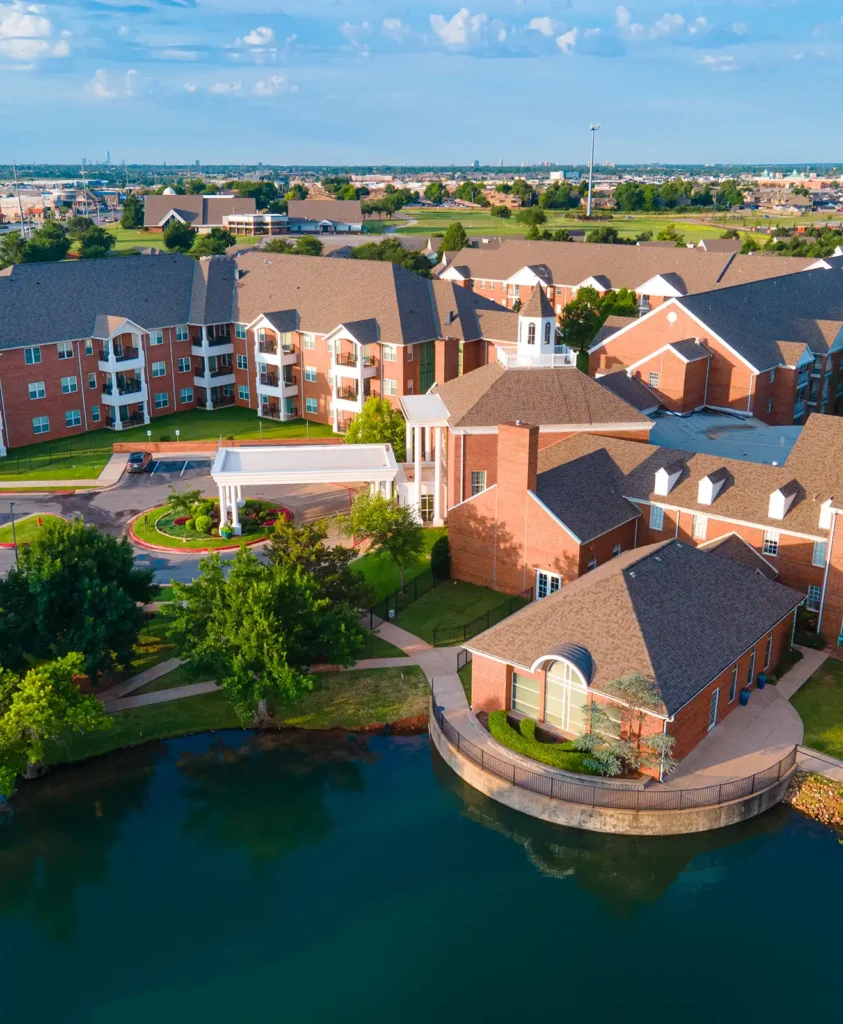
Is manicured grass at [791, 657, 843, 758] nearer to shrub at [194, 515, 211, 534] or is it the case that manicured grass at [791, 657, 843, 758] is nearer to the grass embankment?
the grass embankment

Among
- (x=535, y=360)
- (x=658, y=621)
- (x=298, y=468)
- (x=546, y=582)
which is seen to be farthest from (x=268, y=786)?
(x=535, y=360)

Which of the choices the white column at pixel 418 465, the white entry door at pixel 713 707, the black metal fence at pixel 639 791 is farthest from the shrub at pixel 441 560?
the white entry door at pixel 713 707

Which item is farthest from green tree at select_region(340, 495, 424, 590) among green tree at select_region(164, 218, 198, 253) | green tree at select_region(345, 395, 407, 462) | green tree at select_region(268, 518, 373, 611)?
green tree at select_region(164, 218, 198, 253)

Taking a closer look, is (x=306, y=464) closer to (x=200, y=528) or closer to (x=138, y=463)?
(x=200, y=528)

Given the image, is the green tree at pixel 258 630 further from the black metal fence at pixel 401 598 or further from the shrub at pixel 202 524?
the shrub at pixel 202 524

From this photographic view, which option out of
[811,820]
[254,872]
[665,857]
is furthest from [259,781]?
[811,820]
